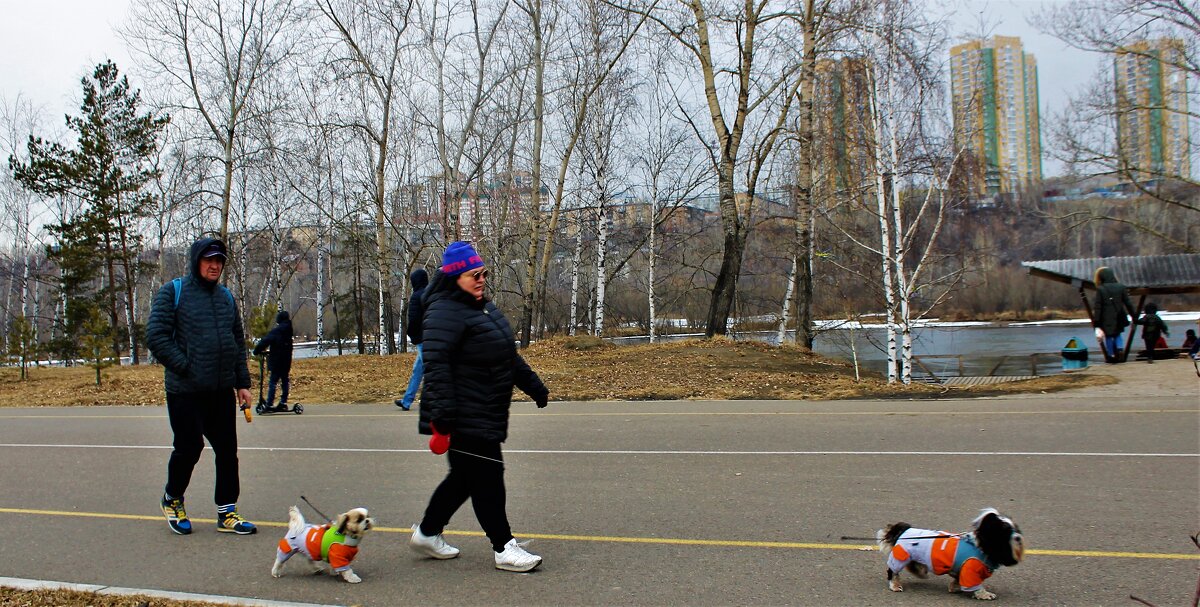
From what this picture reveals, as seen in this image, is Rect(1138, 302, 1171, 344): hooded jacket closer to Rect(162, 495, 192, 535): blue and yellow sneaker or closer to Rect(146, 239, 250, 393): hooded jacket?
Rect(146, 239, 250, 393): hooded jacket

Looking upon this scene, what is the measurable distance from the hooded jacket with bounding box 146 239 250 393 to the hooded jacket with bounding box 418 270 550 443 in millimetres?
1900

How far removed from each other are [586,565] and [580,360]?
577 inches

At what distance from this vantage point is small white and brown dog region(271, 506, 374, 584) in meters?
4.73

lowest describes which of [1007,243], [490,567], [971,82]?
[490,567]

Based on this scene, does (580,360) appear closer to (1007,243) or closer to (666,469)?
(666,469)

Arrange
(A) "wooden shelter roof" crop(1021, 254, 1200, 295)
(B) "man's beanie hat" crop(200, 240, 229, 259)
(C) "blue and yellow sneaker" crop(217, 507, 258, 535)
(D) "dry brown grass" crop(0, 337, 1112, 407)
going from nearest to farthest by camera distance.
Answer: (B) "man's beanie hat" crop(200, 240, 229, 259)
(C) "blue and yellow sneaker" crop(217, 507, 258, 535)
(D) "dry brown grass" crop(0, 337, 1112, 407)
(A) "wooden shelter roof" crop(1021, 254, 1200, 295)

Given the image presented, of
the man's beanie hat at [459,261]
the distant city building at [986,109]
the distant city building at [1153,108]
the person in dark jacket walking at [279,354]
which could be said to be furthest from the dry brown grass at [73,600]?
the distant city building at [1153,108]

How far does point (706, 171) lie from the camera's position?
37250mm

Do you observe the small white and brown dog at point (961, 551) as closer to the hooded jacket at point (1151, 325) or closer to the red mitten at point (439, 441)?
the red mitten at point (439, 441)

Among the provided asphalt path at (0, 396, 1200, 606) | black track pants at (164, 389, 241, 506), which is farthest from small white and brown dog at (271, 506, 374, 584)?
black track pants at (164, 389, 241, 506)

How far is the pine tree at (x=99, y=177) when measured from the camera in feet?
119

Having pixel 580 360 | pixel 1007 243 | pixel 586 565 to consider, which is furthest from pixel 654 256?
pixel 586 565

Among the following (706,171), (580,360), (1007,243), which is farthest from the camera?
(706,171)

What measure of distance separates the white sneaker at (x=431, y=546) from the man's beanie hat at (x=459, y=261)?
1.61 meters
